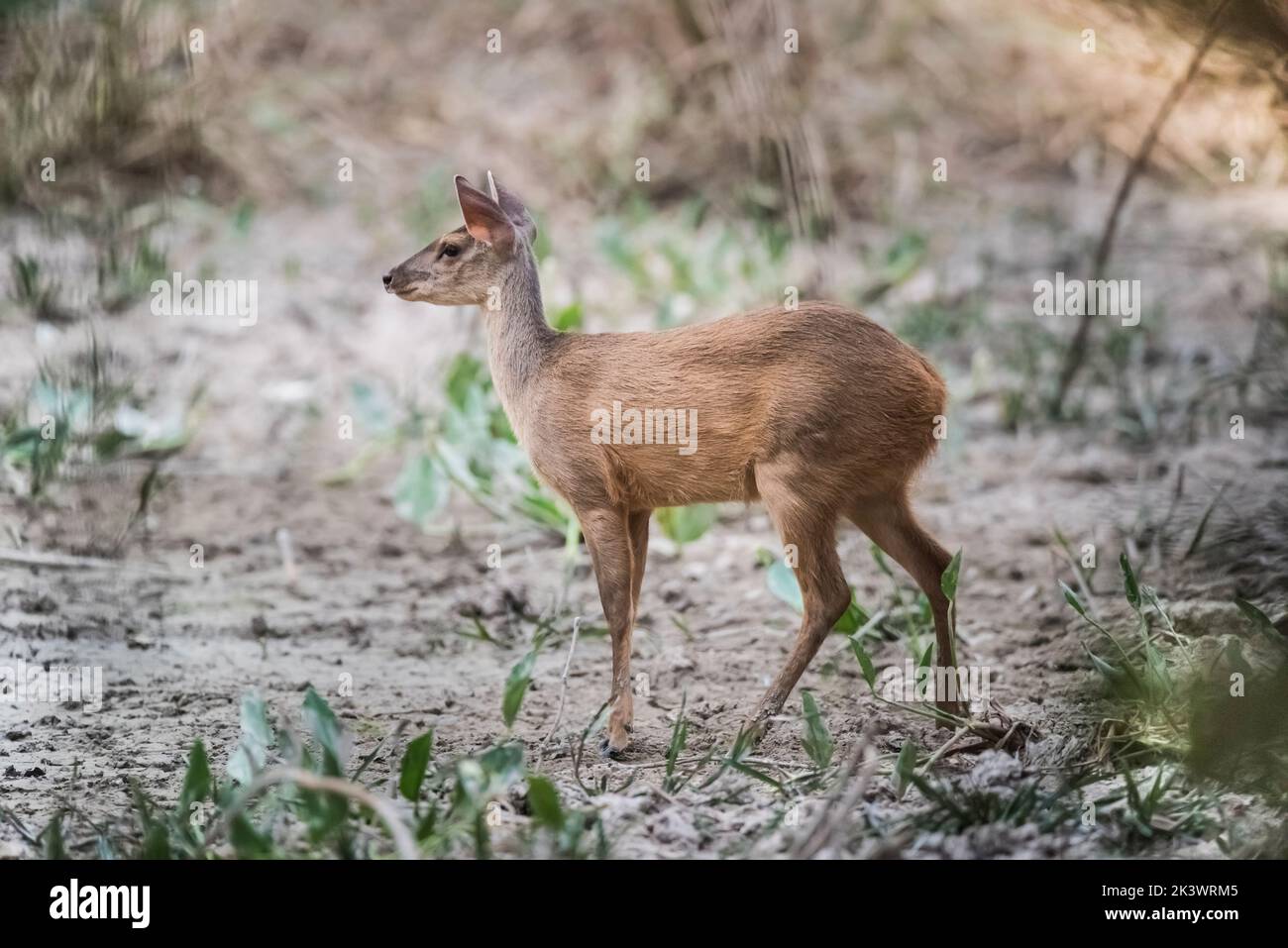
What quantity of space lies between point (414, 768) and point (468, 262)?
179 centimetres

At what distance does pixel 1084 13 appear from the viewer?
16.1ft

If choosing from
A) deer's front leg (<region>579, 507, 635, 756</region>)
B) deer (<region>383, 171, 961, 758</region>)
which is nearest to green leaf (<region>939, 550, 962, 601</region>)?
deer (<region>383, 171, 961, 758</region>)

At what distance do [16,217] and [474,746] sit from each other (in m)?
5.44

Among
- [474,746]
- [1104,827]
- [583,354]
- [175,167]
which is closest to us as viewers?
[1104,827]

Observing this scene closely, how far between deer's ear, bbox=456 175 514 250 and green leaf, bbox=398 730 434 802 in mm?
1766

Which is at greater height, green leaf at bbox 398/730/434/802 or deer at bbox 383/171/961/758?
deer at bbox 383/171/961/758

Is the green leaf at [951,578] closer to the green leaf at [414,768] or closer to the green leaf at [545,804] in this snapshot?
the green leaf at [545,804]

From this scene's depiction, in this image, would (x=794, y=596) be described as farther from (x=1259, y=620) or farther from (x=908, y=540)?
(x=1259, y=620)

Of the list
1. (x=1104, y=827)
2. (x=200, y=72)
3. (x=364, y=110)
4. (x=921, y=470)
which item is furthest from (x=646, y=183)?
(x=1104, y=827)

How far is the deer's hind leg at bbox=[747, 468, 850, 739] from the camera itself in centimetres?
446

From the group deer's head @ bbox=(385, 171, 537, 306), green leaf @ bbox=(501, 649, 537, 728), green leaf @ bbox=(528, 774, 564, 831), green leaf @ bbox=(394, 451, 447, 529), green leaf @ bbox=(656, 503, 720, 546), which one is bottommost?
green leaf @ bbox=(528, 774, 564, 831)

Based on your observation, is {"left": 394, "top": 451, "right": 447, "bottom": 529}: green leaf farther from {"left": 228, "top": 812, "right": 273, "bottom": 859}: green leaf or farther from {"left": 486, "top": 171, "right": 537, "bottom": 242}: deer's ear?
{"left": 228, "top": 812, "right": 273, "bottom": 859}: green leaf

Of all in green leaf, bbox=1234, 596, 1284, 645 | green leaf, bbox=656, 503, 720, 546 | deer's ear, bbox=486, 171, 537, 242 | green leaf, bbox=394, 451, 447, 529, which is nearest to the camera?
green leaf, bbox=1234, 596, 1284, 645

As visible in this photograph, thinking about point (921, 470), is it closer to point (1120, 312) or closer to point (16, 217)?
point (1120, 312)
